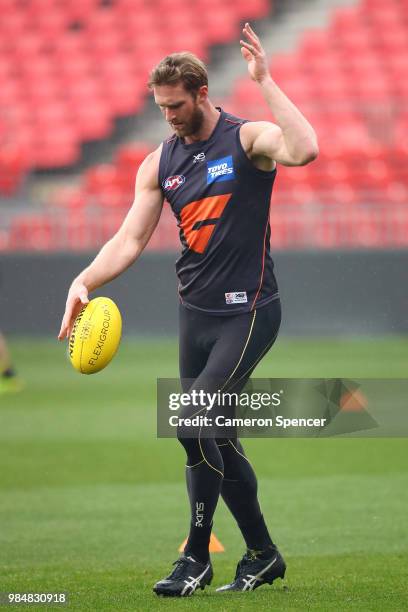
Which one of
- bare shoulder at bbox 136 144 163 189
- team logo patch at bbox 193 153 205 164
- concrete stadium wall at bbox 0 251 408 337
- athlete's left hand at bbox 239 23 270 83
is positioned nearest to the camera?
athlete's left hand at bbox 239 23 270 83

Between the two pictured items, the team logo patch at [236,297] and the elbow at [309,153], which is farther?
the team logo patch at [236,297]

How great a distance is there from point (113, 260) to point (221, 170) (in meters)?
0.75

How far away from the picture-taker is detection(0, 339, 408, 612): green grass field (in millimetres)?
5656

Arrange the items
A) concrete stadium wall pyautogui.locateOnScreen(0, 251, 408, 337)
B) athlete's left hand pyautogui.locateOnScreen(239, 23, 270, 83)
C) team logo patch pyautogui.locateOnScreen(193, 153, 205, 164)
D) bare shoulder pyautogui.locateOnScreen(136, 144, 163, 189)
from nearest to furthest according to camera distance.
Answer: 1. athlete's left hand pyautogui.locateOnScreen(239, 23, 270, 83)
2. team logo patch pyautogui.locateOnScreen(193, 153, 205, 164)
3. bare shoulder pyautogui.locateOnScreen(136, 144, 163, 189)
4. concrete stadium wall pyautogui.locateOnScreen(0, 251, 408, 337)

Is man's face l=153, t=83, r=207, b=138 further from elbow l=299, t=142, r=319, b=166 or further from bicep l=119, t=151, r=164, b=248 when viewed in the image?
elbow l=299, t=142, r=319, b=166

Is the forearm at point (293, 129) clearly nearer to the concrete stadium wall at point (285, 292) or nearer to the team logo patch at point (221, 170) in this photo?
the team logo patch at point (221, 170)

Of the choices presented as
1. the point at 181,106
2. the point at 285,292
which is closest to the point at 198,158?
the point at 181,106

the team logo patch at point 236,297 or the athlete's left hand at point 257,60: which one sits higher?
the athlete's left hand at point 257,60

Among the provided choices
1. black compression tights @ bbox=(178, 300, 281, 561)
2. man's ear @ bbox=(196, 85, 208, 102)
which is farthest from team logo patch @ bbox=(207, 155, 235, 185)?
black compression tights @ bbox=(178, 300, 281, 561)

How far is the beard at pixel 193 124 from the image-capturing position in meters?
5.39

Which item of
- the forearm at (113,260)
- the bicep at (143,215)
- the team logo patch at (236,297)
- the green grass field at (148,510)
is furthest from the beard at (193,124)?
the green grass field at (148,510)

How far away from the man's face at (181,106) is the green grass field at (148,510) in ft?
7.08

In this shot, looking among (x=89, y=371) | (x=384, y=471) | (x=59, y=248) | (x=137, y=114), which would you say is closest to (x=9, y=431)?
(x=384, y=471)

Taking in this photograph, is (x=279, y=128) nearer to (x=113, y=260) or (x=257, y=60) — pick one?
(x=257, y=60)
